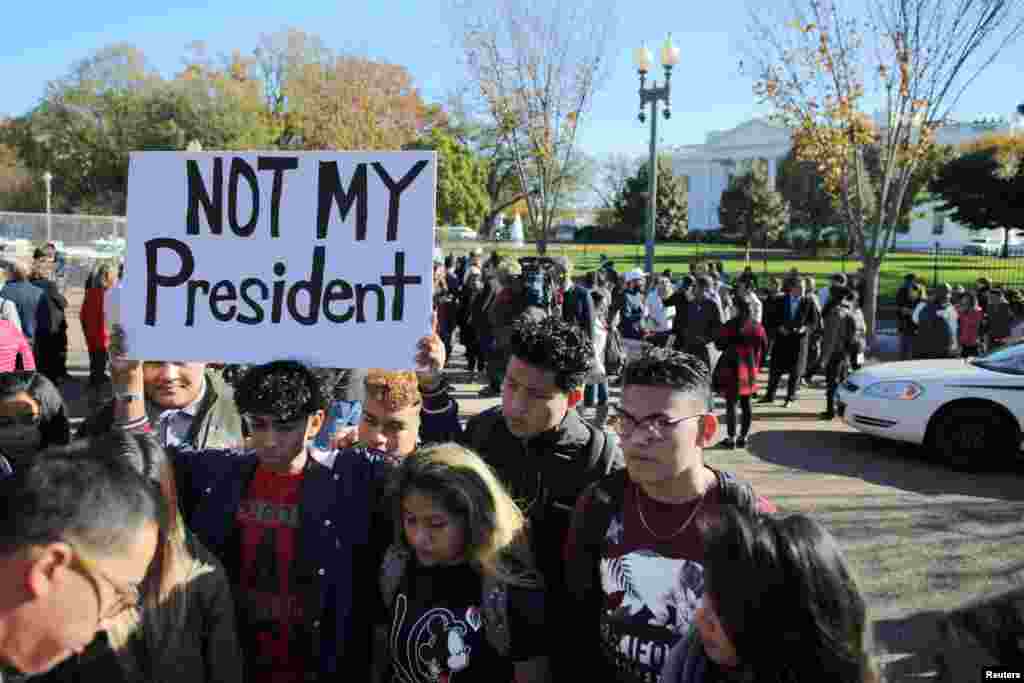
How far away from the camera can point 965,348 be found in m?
12.8

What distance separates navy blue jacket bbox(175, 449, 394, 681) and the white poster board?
0.41 metres

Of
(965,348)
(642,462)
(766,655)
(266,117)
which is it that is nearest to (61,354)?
(642,462)

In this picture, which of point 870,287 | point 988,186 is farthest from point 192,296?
point 988,186

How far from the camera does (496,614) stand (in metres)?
2.24

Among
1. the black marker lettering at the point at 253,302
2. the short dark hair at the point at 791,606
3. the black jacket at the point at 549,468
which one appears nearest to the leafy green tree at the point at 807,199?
the black jacket at the point at 549,468

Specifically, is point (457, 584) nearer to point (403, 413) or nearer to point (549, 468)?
point (549, 468)

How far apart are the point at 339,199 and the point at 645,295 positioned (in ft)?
41.6

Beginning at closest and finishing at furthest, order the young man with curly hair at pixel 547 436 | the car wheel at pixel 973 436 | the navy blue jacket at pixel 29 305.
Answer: the young man with curly hair at pixel 547 436, the car wheel at pixel 973 436, the navy blue jacket at pixel 29 305

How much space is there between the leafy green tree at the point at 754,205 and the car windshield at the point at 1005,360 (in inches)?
1501

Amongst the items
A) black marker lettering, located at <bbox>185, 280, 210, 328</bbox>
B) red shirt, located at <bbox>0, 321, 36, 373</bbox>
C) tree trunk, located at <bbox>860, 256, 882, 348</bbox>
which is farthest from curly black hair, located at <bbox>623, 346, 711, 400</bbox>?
tree trunk, located at <bbox>860, 256, 882, 348</bbox>

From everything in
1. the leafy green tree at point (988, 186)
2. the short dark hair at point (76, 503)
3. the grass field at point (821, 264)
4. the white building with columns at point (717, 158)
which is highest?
the white building with columns at point (717, 158)

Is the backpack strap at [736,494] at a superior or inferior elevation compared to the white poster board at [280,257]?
inferior

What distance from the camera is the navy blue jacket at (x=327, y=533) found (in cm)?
237

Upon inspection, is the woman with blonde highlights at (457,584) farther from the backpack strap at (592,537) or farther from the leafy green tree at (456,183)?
the leafy green tree at (456,183)
